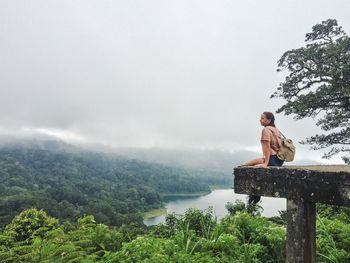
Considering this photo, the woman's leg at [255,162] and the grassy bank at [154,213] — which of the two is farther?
the grassy bank at [154,213]

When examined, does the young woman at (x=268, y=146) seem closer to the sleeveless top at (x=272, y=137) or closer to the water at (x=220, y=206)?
the sleeveless top at (x=272, y=137)

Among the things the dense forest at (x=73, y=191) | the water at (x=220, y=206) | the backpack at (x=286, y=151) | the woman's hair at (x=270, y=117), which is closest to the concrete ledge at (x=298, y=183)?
the backpack at (x=286, y=151)

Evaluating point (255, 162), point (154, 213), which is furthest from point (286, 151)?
point (154, 213)

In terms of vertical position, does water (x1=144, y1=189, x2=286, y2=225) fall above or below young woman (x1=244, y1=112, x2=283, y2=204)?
below

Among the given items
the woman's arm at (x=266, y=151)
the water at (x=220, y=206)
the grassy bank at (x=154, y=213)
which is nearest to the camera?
the woman's arm at (x=266, y=151)

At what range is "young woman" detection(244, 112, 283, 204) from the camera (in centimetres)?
414

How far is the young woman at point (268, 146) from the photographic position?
414cm

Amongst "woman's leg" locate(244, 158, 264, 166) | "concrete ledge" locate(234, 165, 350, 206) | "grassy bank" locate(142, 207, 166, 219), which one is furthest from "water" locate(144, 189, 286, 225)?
"concrete ledge" locate(234, 165, 350, 206)

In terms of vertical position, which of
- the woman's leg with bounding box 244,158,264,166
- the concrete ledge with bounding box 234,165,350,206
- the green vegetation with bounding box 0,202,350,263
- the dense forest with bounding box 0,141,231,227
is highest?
the woman's leg with bounding box 244,158,264,166

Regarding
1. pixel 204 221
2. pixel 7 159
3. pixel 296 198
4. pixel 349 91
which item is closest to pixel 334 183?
pixel 296 198

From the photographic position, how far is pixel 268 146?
4180 mm

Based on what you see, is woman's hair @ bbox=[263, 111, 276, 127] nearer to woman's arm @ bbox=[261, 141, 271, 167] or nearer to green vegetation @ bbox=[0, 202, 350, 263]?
woman's arm @ bbox=[261, 141, 271, 167]

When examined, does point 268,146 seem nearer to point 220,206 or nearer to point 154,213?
point 220,206

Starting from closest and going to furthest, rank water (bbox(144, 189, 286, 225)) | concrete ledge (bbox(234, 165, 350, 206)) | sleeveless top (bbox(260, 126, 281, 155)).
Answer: concrete ledge (bbox(234, 165, 350, 206))
sleeveless top (bbox(260, 126, 281, 155))
water (bbox(144, 189, 286, 225))
